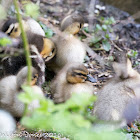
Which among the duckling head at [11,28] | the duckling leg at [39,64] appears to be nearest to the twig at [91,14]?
the duckling head at [11,28]

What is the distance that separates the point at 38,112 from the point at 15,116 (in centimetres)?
245

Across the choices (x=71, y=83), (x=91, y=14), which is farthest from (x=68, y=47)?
(x=91, y=14)

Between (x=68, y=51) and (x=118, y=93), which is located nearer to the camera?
(x=118, y=93)

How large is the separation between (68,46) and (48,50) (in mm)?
391

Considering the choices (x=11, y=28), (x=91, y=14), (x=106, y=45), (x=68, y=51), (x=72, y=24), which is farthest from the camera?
(x=91, y=14)

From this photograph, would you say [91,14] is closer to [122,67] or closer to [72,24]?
[72,24]

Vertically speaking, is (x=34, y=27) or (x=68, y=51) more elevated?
(x=34, y=27)

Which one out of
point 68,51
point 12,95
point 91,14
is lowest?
point 91,14

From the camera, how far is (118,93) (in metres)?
3.38

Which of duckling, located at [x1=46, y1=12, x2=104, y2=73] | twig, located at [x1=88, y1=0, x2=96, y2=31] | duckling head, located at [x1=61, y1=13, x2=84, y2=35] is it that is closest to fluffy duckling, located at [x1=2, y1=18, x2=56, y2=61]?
duckling, located at [x1=46, y1=12, x2=104, y2=73]

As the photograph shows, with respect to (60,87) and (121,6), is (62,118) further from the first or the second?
(121,6)

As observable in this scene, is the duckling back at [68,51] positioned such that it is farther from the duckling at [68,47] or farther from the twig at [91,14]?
the twig at [91,14]

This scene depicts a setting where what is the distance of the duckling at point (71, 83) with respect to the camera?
3605 mm

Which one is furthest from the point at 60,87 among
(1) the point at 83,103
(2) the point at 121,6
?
(2) the point at 121,6
